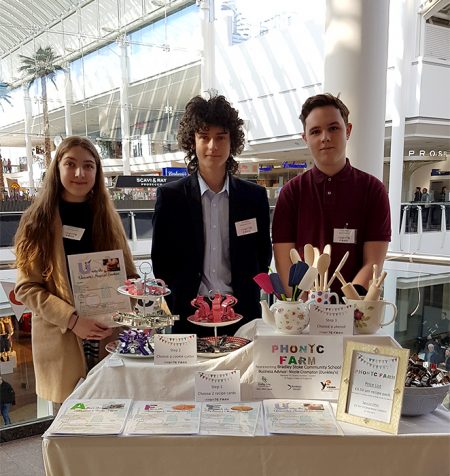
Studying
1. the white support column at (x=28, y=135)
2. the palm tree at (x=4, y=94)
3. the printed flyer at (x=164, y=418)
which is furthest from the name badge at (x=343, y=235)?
the palm tree at (x=4, y=94)

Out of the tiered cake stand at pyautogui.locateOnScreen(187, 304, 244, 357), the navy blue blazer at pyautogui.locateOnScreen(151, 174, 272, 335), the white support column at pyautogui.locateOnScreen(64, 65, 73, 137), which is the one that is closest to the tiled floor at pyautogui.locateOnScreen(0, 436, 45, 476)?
the navy blue blazer at pyautogui.locateOnScreen(151, 174, 272, 335)

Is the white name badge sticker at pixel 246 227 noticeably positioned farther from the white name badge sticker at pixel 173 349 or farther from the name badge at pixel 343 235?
the white name badge sticker at pixel 173 349

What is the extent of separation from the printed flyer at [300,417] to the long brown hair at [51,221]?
0.90 m

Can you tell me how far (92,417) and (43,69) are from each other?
1357 centimetres

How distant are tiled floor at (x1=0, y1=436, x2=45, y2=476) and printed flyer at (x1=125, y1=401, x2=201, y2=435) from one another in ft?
4.50

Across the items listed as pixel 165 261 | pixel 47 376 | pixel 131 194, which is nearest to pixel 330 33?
pixel 165 261

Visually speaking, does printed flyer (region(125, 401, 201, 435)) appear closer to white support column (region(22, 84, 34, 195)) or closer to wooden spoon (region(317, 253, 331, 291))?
wooden spoon (region(317, 253, 331, 291))

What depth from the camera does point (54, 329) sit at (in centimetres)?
162

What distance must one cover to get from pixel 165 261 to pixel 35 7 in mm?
14813

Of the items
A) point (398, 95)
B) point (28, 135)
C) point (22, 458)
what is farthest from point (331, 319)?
point (28, 135)

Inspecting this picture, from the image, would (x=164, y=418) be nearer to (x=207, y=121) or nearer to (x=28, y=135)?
(x=207, y=121)

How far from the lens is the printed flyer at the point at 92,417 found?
1.00 m

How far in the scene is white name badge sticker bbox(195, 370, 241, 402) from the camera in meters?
1.13

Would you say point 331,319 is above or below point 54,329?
above
